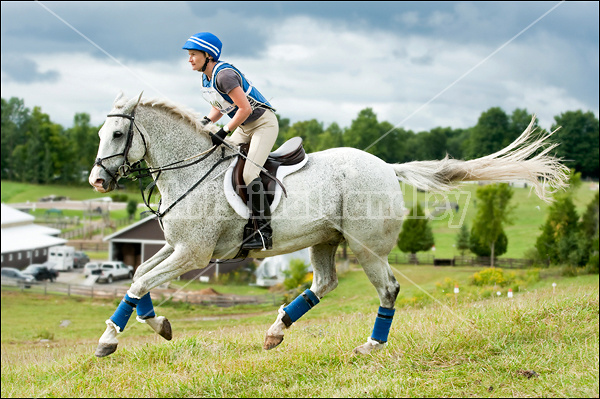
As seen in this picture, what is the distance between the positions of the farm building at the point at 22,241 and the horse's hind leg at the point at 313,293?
42.4m

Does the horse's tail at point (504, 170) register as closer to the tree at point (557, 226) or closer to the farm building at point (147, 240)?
the farm building at point (147, 240)

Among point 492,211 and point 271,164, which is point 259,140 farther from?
point 492,211

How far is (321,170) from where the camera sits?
6.00 m

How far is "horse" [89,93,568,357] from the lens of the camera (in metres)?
5.52

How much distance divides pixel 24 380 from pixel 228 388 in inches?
114

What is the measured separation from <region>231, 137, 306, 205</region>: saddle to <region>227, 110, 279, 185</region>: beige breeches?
3.6 inches

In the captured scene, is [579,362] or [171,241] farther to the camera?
[171,241]

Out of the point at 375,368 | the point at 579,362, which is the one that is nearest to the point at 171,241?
the point at 375,368

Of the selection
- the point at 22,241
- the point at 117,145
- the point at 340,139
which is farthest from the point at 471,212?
the point at 117,145

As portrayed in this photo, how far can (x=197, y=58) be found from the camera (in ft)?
18.3

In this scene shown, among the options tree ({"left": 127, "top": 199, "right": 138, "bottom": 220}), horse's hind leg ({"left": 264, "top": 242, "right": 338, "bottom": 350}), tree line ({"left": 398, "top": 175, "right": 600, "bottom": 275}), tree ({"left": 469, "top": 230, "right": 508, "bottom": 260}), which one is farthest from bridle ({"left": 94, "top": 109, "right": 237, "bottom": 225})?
tree ({"left": 127, "top": 199, "right": 138, "bottom": 220})

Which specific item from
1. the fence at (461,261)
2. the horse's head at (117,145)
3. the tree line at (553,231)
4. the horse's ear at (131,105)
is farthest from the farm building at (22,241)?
the horse's ear at (131,105)

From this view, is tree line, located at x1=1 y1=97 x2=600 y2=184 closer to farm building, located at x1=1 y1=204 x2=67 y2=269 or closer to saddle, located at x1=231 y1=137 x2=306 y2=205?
farm building, located at x1=1 y1=204 x2=67 y2=269

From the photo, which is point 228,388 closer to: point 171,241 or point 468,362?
point 171,241
